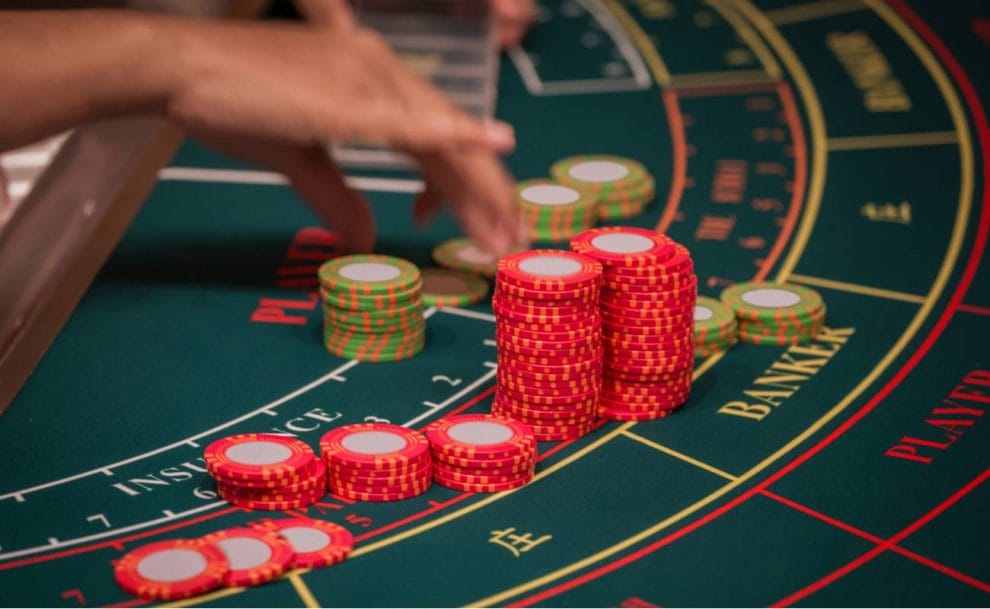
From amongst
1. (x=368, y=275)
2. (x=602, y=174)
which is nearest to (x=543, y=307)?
(x=368, y=275)

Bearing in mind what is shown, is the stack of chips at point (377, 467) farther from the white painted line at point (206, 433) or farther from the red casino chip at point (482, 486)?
the white painted line at point (206, 433)

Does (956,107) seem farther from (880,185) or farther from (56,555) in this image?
(56,555)

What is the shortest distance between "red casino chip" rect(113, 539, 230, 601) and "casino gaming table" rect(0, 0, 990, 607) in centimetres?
4

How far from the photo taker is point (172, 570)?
390 cm

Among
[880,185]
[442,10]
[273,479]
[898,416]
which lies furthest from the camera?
[442,10]

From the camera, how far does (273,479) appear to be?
14.0 ft

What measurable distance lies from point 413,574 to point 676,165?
10.1 feet

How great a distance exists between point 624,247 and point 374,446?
944 millimetres

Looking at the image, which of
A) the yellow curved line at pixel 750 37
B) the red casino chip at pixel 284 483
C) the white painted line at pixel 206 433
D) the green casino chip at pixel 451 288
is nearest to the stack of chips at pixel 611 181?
the green casino chip at pixel 451 288

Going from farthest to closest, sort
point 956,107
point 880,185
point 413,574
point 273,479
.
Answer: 1. point 956,107
2. point 880,185
3. point 273,479
4. point 413,574

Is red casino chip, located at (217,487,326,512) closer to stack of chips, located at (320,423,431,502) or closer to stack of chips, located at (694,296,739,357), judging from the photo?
stack of chips, located at (320,423,431,502)

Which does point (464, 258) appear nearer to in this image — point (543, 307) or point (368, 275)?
point (368, 275)

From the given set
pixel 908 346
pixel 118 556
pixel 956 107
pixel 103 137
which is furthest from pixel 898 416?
pixel 103 137

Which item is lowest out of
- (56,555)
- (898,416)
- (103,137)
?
(56,555)
